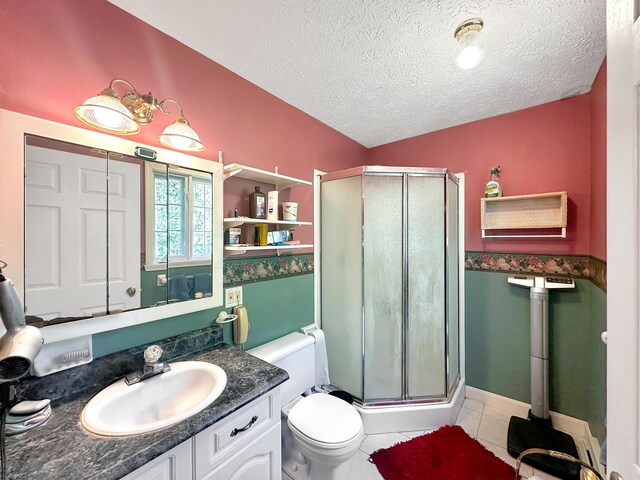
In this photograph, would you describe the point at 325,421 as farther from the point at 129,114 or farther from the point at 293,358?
the point at 129,114

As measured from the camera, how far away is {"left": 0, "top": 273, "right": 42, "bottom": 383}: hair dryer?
2.03 ft

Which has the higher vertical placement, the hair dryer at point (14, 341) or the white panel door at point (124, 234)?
the white panel door at point (124, 234)

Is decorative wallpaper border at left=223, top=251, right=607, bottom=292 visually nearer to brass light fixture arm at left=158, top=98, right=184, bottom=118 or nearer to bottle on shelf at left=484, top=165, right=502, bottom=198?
bottle on shelf at left=484, top=165, right=502, bottom=198

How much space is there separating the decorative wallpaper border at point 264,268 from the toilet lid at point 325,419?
0.83 m

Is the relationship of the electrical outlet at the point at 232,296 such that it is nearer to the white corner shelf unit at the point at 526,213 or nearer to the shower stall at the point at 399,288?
the shower stall at the point at 399,288

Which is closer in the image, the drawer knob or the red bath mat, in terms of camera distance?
the drawer knob

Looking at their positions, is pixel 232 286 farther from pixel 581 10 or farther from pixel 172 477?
pixel 581 10

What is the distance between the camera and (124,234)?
3.82ft

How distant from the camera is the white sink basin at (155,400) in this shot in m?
0.86

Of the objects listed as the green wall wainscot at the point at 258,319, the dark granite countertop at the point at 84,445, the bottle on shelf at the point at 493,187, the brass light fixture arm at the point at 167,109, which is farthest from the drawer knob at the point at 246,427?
the bottle on shelf at the point at 493,187

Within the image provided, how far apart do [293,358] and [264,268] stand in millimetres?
636

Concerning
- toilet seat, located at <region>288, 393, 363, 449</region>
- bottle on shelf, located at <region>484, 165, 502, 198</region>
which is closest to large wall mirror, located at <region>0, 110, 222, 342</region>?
toilet seat, located at <region>288, 393, 363, 449</region>

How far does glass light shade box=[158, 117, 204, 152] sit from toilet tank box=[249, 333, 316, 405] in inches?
49.0

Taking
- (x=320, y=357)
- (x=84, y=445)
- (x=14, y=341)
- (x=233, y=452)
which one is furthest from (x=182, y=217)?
(x=320, y=357)
